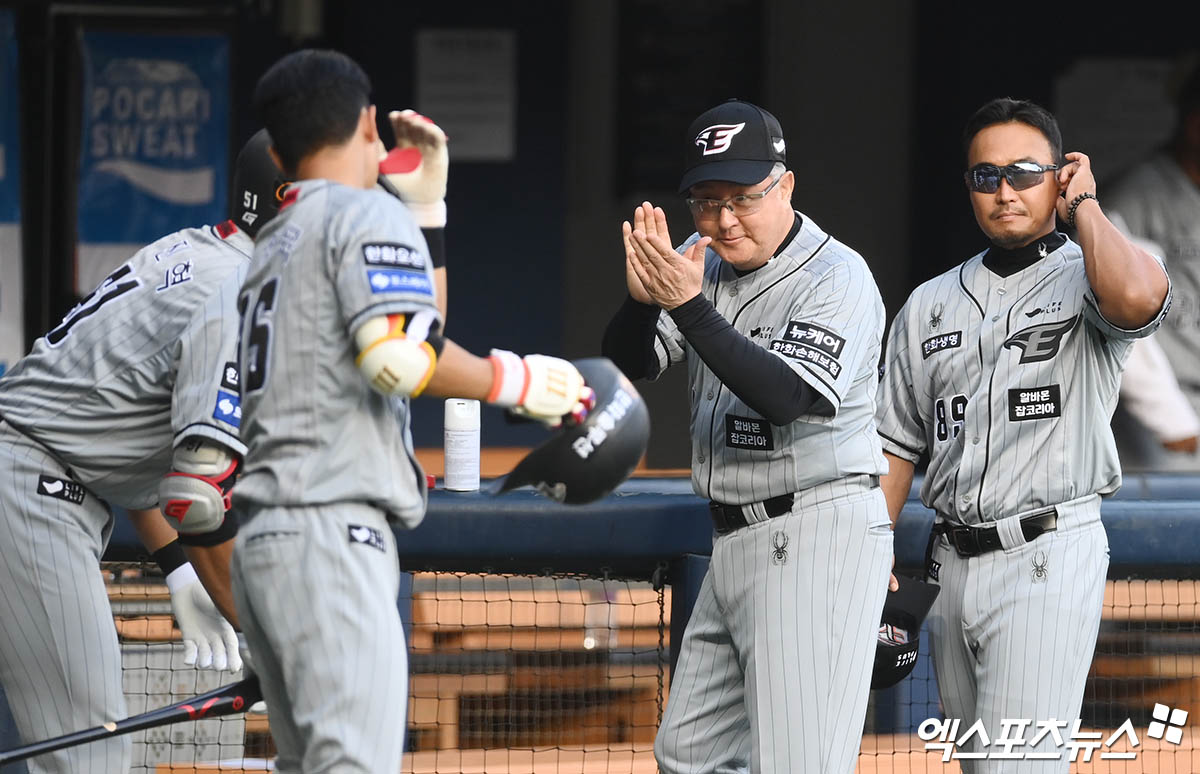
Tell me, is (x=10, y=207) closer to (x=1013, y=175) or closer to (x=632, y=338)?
(x=632, y=338)

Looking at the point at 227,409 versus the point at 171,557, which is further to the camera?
the point at 171,557

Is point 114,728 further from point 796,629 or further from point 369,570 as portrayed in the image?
point 796,629

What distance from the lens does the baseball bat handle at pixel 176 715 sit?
288 cm

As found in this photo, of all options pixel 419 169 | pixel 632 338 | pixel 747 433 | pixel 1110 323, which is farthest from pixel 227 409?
pixel 1110 323

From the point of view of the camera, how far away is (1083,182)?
3.19 m

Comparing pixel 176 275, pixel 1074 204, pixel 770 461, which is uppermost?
pixel 1074 204

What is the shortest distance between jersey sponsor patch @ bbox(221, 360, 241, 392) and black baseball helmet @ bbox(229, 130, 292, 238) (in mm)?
357

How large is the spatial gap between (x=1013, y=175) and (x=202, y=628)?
1897 mm

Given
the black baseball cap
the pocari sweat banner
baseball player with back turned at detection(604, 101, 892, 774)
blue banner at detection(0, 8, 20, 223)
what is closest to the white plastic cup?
baseball player with back turned at detection(604, 101, 892, 774)

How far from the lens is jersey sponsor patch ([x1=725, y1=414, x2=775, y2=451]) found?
10.2 feet

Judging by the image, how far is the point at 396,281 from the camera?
2.42 meters

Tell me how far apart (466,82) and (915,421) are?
369 cm

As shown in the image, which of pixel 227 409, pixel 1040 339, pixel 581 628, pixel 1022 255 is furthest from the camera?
pixel 581 628

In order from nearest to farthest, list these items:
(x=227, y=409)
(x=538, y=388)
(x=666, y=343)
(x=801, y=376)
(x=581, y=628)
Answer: (x=538, y=388), (x=227, y=409), (x=801, y=376), (x=666, y=343), (x=581, y=628)
